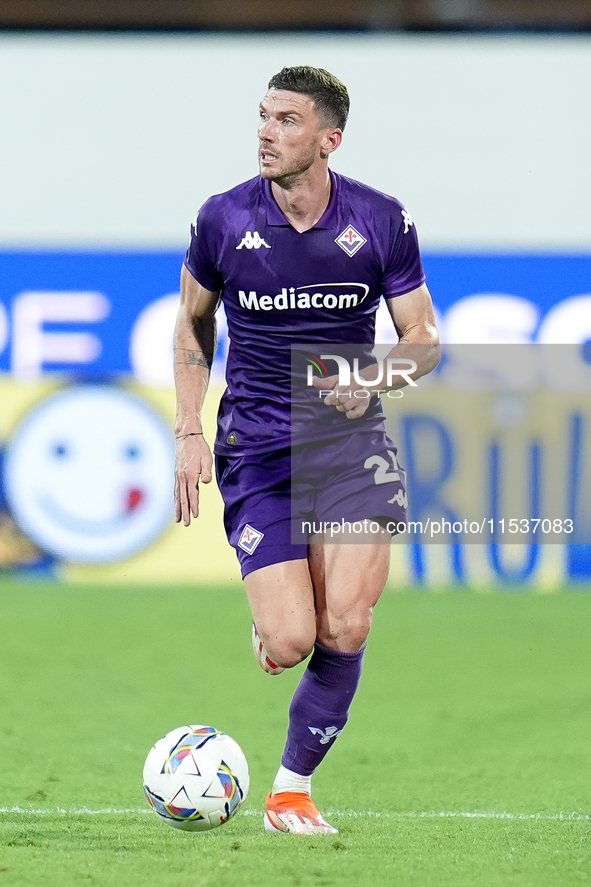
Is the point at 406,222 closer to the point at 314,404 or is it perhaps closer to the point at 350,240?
the point at 350,240

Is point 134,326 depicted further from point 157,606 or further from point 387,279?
point 387,279

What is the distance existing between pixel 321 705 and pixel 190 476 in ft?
2.85

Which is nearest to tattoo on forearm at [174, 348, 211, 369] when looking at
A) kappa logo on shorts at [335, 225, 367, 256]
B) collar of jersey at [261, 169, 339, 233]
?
collar of jersey at [261, 169, 339, 233]

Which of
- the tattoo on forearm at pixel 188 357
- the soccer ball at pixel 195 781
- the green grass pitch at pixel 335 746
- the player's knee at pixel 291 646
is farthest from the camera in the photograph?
the tattoo on forearm at pixel 188 357

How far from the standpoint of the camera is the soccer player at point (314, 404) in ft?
13.5

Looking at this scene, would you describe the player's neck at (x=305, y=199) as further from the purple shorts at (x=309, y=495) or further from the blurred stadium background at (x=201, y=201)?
the blurred stadium background at (x=201, y=201)

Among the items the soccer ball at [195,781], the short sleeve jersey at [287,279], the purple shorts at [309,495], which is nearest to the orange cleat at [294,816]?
the soccer ball at [195,781]

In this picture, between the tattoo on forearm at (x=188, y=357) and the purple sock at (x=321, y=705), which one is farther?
the tattoo on forearm at (x=188, y=357)

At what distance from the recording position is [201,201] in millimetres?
10562

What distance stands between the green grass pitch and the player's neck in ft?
6.53

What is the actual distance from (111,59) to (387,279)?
7.20m

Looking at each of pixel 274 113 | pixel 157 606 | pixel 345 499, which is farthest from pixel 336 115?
pixel 157 606

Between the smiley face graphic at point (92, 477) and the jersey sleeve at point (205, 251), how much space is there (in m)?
5.63

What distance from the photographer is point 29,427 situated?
1011cm
